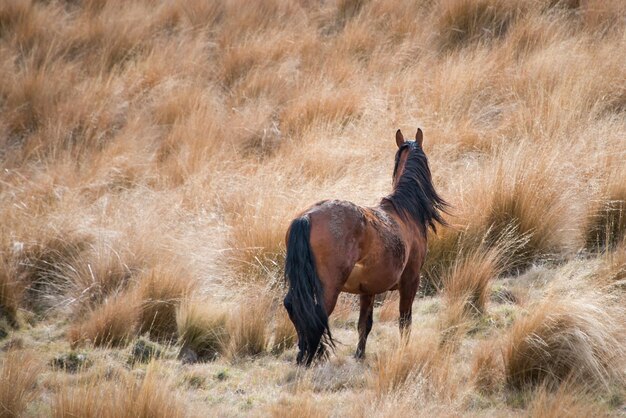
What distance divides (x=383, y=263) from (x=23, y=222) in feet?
12.8

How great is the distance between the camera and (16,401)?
14.2 ft

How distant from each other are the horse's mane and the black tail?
1016 millimetres

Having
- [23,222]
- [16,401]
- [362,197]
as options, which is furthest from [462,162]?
[16,401]

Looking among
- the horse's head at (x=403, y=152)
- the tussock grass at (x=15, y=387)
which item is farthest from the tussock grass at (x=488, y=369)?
the tussock grass at (x=15, y=387)

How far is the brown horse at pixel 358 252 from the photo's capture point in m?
4.46

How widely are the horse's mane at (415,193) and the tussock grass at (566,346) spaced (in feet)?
3.49

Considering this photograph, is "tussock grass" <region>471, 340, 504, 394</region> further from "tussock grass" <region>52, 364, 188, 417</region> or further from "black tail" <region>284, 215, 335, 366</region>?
"tussock grass" <region>52, 364, 188, 417</region>

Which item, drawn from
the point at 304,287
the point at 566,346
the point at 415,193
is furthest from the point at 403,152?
the point at 566,346

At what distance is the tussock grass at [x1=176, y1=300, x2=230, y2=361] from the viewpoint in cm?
560

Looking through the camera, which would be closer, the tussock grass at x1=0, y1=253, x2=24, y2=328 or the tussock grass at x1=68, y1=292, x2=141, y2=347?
the tussock grass at x1=68, y1=292, x2=141, y2=347

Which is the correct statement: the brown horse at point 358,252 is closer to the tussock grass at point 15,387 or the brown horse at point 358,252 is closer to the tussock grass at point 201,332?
the tussock grass at point 201,332

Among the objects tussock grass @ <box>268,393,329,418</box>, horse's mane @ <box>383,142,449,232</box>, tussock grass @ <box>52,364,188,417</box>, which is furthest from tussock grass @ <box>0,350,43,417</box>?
horse's mane @ <box>383,142,449,232</box>

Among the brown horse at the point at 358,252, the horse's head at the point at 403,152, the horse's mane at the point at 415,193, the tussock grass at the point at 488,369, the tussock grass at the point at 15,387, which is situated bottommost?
the tussock grass at the point at 15,387

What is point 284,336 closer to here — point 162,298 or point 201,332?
point 201,332
